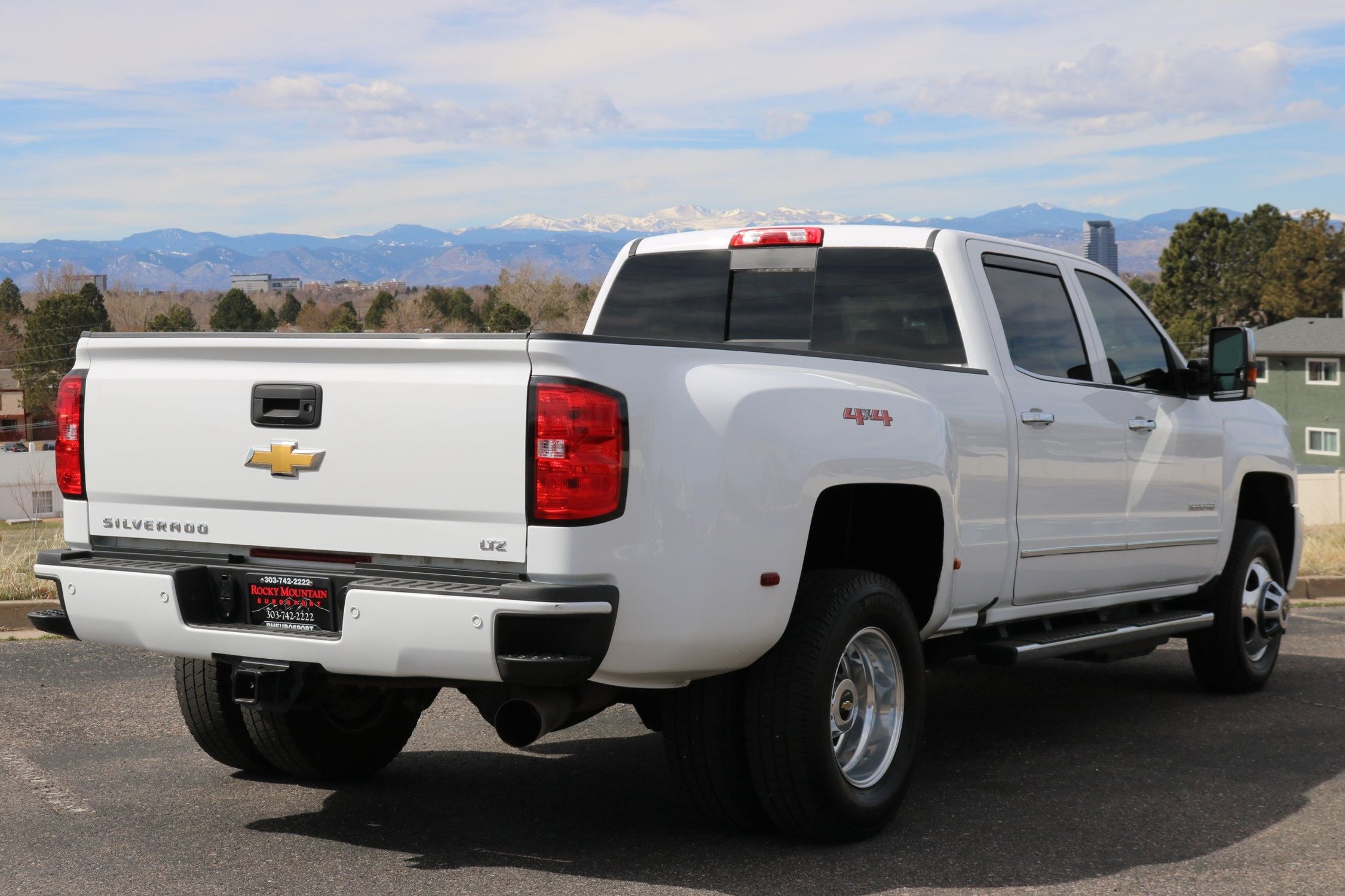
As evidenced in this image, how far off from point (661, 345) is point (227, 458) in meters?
1.34

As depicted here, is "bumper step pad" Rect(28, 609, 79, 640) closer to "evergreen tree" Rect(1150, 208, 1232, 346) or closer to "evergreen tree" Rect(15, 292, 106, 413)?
"evergreen tree" Rect(15, 292, 106, 413)

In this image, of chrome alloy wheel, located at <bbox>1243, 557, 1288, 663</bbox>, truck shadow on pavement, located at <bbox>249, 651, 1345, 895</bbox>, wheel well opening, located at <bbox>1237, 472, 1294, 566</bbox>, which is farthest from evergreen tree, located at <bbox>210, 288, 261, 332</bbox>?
truck shadow on pavement, located at <bbox>249, 651, 1345, 895</bbox>

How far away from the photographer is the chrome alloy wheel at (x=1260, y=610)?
772 centimetres

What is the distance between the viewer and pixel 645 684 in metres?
4.35

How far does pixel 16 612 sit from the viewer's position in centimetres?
954

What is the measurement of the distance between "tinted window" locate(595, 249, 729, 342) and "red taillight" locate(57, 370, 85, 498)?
2420 mm

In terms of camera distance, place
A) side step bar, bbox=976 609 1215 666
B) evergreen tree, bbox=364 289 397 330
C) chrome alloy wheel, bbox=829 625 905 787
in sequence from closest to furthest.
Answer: chrome alloy wheel, bbox=829 625 905 787, side step bar, bbox=976 609 1215 666, evergreen tree, bbox=364 289 397 330

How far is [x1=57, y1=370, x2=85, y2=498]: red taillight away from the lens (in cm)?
475

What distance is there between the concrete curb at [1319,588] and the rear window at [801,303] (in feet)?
23.9

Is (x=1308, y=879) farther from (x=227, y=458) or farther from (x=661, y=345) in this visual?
(x=227, y=458)

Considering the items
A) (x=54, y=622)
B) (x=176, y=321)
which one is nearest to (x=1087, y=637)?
(x=54, y=622)

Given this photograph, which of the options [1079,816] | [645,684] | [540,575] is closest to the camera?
[540,575]

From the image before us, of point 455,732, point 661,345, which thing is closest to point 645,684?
point 661,345

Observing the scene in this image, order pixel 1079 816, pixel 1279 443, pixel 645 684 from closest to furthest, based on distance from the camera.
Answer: pixel 645 684 → pixel 1079 816 → pixel 1279 443
